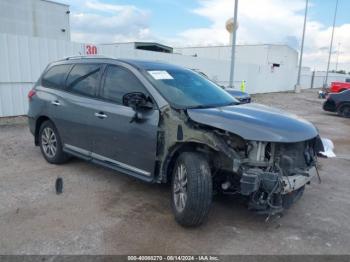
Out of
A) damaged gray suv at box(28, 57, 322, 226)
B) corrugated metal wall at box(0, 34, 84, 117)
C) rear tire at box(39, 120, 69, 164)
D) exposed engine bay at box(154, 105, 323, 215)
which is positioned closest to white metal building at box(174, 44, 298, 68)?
corrugated metal wall at box(0, 34, 84, 117)

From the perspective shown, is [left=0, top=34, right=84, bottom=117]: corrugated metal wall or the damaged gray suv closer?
the damaged gray suv

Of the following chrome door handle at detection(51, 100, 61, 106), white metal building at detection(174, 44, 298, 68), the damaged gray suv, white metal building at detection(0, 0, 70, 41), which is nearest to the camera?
the damaged gray suv

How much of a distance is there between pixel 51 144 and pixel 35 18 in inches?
838

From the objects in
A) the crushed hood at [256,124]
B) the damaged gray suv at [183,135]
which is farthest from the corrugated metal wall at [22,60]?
the crushed hood at [256,124]

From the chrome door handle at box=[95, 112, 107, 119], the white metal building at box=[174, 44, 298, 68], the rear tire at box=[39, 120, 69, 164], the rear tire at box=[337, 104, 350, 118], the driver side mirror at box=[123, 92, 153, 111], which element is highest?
the white metal building at box=[174, 44, 298, 68]

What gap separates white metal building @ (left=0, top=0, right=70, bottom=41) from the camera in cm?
2189

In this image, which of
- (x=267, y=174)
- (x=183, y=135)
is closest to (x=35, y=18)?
(x=183, y=135)

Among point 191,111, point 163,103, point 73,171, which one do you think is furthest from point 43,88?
point 191,111

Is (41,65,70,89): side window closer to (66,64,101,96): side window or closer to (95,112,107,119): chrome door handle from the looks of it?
(66,64,101,96): side window

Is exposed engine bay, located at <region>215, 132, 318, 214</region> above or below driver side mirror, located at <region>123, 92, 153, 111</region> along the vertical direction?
below

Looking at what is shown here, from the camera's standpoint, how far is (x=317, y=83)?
170 feet

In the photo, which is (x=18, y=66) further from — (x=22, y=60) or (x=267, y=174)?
(x=267, y=174)

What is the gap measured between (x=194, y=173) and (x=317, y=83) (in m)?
54.1

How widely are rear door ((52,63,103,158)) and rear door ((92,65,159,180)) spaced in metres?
0.18
